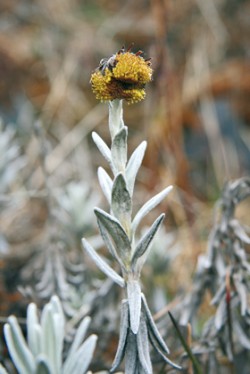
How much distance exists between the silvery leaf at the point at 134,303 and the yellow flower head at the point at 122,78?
25 centimetres

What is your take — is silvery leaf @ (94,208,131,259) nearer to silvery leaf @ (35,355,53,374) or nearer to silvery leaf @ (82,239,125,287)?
silvery leaf @ (82,239,125,287)

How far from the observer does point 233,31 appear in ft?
10.3

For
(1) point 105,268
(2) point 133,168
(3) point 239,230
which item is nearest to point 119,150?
(2) point 133,168

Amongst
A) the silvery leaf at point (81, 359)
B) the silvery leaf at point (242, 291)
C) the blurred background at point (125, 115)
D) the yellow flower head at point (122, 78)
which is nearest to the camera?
the yellow flower head at point (122, 78)

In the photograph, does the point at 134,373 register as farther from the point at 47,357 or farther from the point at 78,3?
the point at 78,3

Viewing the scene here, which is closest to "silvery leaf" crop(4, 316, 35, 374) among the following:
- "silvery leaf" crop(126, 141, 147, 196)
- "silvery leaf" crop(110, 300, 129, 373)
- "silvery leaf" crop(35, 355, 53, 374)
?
Answer: "silvery leaf" crop(35, 355, 53, 374)

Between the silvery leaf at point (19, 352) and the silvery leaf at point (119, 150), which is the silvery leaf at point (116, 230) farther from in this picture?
the silvery leaf at point (19, 352)

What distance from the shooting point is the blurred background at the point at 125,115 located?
5.00ft

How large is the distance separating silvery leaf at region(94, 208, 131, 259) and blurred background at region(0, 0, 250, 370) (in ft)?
1.77

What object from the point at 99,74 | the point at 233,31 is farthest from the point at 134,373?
the point at 233,31

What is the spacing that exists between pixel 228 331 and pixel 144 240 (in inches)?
13.4

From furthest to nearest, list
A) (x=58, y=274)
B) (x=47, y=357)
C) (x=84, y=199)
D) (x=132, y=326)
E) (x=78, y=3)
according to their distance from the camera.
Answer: (x=78, y=3)
(x=84, y=199)
(x=58, y=274)
(x=47, y=357)
(x=132, y=326)

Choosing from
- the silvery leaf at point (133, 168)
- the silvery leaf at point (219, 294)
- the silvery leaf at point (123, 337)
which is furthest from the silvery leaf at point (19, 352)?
the silvery leaf at point (219, 294)

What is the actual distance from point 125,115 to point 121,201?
2083 mm
